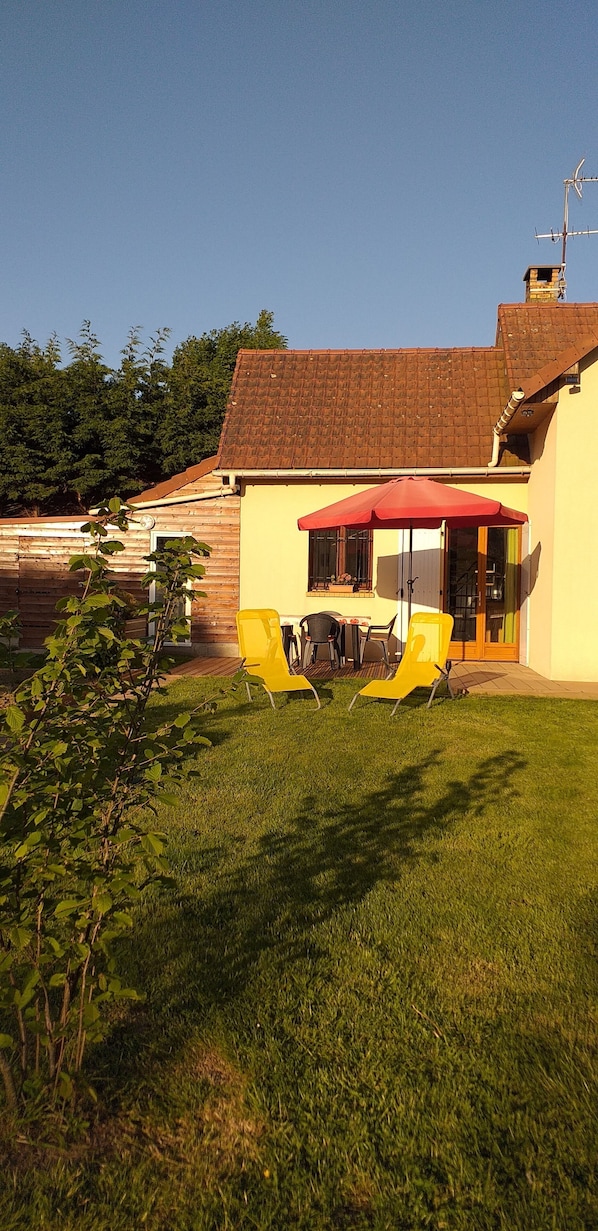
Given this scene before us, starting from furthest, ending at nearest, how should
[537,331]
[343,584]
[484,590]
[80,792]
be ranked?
[537,331]
[343,584]
[484,590]
[80,792]

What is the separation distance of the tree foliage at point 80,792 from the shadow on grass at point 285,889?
2.10ft

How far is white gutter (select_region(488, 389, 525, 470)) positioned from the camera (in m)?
9.10

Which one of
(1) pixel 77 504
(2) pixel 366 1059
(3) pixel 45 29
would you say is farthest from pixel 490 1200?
(1) pixel 77 504

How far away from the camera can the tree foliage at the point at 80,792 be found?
1.72 metres

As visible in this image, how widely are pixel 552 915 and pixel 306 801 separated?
1.92 m

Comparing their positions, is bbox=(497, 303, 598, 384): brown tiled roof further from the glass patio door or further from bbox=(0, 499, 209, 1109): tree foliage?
bbox=(0, 499, 209, 1109): tree foliage

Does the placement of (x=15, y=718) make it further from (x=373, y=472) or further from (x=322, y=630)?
(x=373, y=472)

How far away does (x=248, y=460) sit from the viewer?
12281 mm

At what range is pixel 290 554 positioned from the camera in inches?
486

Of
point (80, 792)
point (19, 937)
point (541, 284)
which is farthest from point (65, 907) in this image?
point (541, 284)

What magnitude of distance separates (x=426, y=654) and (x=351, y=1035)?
20.3 ft

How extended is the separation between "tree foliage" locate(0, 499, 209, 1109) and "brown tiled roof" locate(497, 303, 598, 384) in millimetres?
12389

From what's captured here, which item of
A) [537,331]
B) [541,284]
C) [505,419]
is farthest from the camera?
[541,284]

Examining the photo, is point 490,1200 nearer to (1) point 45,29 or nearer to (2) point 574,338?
(1) point 45,29
